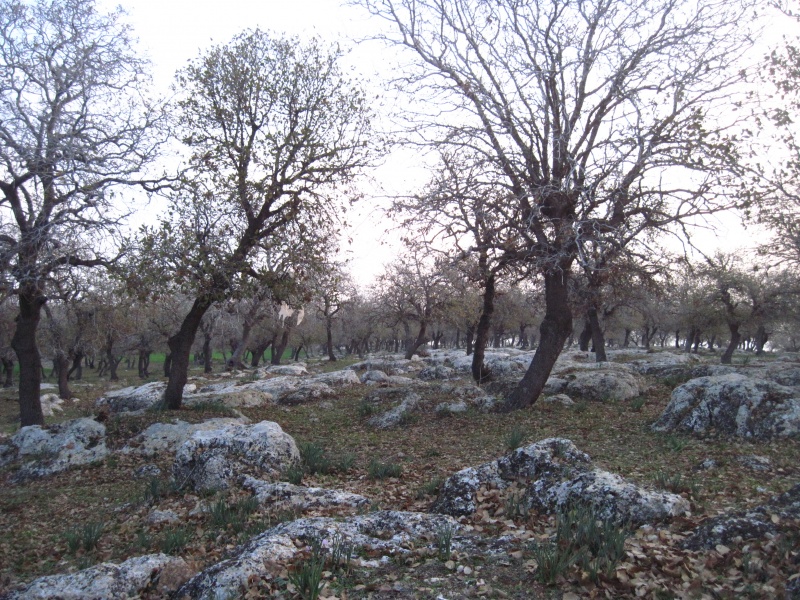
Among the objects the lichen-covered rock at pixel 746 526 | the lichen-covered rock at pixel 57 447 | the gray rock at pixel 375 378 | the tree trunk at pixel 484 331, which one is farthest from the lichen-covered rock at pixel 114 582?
the gray rock at pixel 375 378

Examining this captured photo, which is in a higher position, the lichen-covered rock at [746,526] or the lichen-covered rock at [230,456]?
the lichen-covered rock at [746,526]

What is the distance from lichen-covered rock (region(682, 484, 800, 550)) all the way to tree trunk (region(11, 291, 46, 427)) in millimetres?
13972

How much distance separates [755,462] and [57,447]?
12.9m

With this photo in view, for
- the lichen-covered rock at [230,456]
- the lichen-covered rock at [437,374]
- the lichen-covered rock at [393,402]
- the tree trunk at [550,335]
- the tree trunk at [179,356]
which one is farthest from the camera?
the lichen-covered rock at [437,374]

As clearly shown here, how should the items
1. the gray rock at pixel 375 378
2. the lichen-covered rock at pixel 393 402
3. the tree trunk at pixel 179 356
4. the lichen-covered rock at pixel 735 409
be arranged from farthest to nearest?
the gray rock at pixel 375 378 → the tree trunk at pixel 179 356 → the lichen-covered rock at pixel 393 402 → the lichen-covered rock at pixel 735 409

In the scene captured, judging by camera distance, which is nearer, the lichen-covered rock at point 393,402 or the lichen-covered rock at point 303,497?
the lichen-covered rock at point 303,497

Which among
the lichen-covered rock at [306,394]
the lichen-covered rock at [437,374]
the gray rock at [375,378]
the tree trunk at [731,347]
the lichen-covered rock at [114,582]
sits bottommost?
the lichen-covered rock at [114,582]

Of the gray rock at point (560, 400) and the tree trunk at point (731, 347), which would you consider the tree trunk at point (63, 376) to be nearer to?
the gray rock at point (560, 400)

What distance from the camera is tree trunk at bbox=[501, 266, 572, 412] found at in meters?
13.0

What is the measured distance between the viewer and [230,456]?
351 inches

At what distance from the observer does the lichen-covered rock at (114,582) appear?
478 centimetres

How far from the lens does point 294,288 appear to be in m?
13.7

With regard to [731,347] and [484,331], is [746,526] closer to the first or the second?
[484,331]

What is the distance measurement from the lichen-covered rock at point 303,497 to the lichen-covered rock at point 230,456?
0.85m
